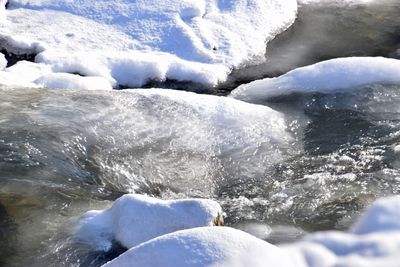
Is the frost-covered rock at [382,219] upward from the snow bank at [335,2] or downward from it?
upward

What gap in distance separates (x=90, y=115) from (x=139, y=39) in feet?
6.62

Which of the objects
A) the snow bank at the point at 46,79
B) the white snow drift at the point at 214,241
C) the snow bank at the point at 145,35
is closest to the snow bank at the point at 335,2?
the snow bank at the point at 145,35

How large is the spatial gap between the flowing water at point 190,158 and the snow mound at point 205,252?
0.90 meters

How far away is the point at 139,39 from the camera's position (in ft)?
26.0

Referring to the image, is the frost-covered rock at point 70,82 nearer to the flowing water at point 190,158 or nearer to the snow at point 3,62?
the flowing water at point 190,158

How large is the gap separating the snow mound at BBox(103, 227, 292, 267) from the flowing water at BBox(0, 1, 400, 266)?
35.3 inches

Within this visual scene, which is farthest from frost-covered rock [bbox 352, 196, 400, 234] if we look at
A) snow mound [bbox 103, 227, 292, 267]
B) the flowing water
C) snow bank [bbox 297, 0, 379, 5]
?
snow bank [bbox 297, 0, 379, 5]

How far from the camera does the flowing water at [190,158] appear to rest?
4988 mm

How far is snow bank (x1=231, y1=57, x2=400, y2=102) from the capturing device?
6.79 meters

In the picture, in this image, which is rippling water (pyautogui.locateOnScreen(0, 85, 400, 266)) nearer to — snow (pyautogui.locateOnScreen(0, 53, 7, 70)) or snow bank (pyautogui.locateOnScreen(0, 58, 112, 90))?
snow bank (pyautogui.locateOnScreen(0, 58, 112, 90))

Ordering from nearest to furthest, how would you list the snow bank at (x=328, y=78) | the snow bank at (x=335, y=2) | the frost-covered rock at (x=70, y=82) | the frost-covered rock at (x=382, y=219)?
the frost-covered rock at (x=382, y=219) < the snow bank at (x=328, y=78) < the frost-covered rock at (x=70, y=82) < the snow bank at (x=335, y=2)

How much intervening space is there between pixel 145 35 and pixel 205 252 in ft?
15.4

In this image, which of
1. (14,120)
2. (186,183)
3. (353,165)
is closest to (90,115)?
(14,120)

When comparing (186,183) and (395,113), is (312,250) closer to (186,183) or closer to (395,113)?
(186,183)
